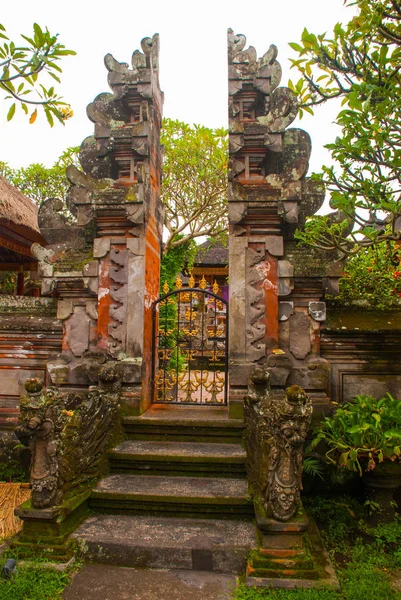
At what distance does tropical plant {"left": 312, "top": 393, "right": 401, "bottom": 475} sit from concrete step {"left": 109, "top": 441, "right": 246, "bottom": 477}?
36.0 inches

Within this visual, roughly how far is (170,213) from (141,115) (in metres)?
11.6

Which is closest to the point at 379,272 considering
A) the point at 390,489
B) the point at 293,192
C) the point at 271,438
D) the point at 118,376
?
the point at 293,192

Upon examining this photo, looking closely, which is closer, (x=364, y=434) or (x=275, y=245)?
(x=364, y=434)

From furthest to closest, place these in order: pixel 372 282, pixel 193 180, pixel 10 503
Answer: pixel 193 180 → pixel 372 282 → pixel 10 503

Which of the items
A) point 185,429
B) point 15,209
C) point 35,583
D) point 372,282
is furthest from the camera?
point 15,209

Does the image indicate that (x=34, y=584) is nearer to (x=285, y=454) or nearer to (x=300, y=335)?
(x=285, y=454)

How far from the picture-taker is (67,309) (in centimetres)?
614

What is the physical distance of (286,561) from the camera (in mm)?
3742

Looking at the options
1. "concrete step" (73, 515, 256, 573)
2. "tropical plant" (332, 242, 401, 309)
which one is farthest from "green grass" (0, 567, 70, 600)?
"tropical plant" (332, 242, 401, 309)

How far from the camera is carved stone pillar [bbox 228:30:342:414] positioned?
18.7 feet

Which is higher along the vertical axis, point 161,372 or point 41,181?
point 41,181

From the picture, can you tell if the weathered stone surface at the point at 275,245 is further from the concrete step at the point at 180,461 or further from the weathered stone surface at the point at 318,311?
the concrete step at the point at 180,461

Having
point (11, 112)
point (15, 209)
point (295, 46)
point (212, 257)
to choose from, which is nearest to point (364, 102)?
point (295, 46)

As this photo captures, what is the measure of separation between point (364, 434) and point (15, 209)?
9.29 meters
